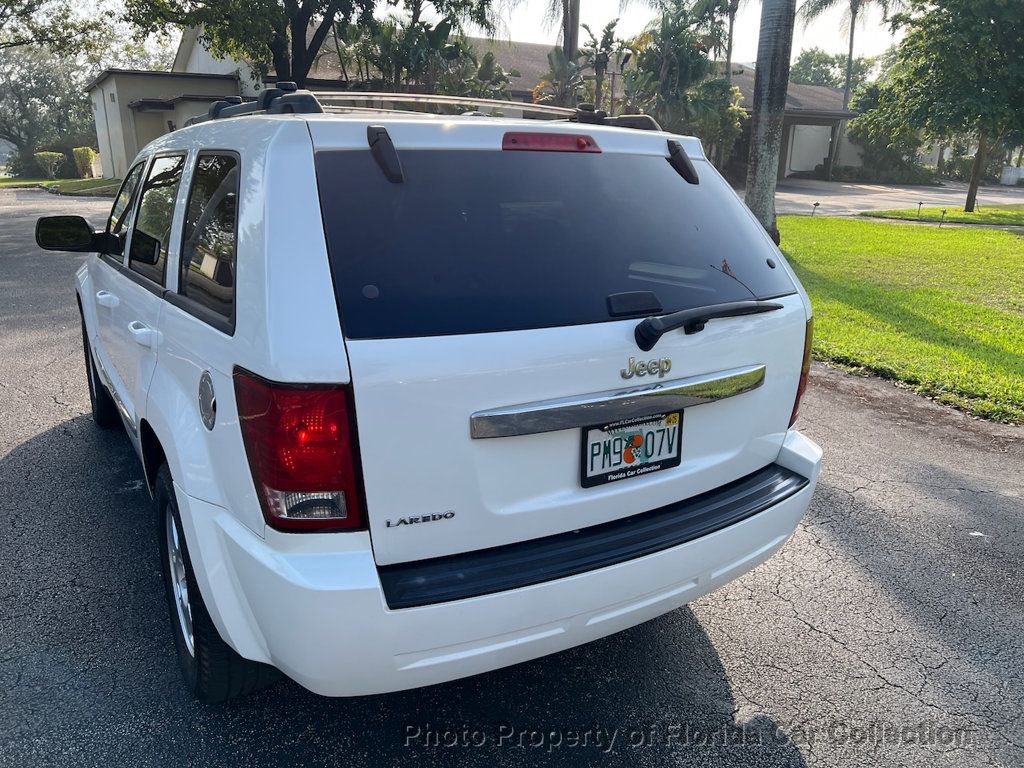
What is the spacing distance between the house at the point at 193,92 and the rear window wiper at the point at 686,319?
2441 centimetres

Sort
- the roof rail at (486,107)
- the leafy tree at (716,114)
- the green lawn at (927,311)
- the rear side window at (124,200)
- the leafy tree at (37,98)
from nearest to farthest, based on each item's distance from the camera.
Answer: the roof rail at (486,107) → the rear side window at (124,200) → the green lawn at (927,311) → the leafy tree at (716,114) → the leafy tree at (37,98)

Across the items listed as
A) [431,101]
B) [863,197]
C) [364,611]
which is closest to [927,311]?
[431,101]

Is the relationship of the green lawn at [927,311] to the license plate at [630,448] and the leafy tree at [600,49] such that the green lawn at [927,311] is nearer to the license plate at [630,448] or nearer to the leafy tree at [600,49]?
the license plate at [630,448]

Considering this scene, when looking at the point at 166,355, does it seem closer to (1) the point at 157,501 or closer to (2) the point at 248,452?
(1) the point at 157,501

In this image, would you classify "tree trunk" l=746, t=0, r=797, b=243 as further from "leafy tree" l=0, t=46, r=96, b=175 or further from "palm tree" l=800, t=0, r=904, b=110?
"leafy tree" l=0, t=46, r=96, b=175

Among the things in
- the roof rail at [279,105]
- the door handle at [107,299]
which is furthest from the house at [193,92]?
the roof rail at [279,105]

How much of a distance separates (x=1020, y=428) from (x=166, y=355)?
557 centimetres

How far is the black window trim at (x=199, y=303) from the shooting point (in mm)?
2152

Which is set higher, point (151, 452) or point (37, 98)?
point (37, 98)

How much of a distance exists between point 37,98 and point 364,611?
72.4 metres

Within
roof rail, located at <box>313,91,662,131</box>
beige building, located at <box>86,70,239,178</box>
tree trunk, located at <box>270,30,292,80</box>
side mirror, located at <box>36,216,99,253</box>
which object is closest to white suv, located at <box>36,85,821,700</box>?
roof rail, located at <box>313,91,662,131</box>

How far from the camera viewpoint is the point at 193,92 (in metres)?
32.7

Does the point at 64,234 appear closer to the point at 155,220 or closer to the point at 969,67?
the point at 155,220

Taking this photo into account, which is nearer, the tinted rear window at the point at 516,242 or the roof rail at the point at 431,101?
the tinted rear window at the point at 516,242
